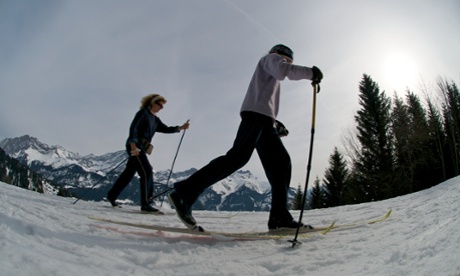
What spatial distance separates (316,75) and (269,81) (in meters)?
0.53

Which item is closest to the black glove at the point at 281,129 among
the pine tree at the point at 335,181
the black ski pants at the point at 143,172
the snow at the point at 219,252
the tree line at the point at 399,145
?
the snow at the point at 219,252

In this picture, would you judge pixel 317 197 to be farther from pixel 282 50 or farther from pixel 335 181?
pixel 282 50

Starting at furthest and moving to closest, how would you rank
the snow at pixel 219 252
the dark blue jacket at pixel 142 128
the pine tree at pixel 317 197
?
1. the pine tree at pixel 317 197
2. the dark blue jacket at pixel 142 128
3. the snow at pixel 219 252

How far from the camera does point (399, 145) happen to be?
22.8m

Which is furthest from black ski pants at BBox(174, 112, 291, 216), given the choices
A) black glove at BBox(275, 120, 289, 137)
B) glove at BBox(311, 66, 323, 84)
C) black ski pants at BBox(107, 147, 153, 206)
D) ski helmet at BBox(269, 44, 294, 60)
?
black ski pants at BBox(107, 147, 153, 206)

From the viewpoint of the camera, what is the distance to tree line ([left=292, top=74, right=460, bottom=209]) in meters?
20.8

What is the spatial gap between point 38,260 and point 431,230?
2157 millimetres

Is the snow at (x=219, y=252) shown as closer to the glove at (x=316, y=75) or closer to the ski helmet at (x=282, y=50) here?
the glove at (x=316, y=75)

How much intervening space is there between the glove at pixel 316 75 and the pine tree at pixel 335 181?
3068cm

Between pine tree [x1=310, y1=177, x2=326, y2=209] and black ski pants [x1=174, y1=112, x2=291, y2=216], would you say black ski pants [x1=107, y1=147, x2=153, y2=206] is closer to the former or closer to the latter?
black ski pants [x1=174, y1=112, x2=291, y2=216]

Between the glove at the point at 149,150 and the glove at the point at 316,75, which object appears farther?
the glove at the point at 149,150

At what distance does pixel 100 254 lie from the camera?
5.32 feet

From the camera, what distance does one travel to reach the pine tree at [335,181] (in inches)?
1209

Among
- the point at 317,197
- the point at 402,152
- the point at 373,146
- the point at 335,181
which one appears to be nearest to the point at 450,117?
the point at 402,152
